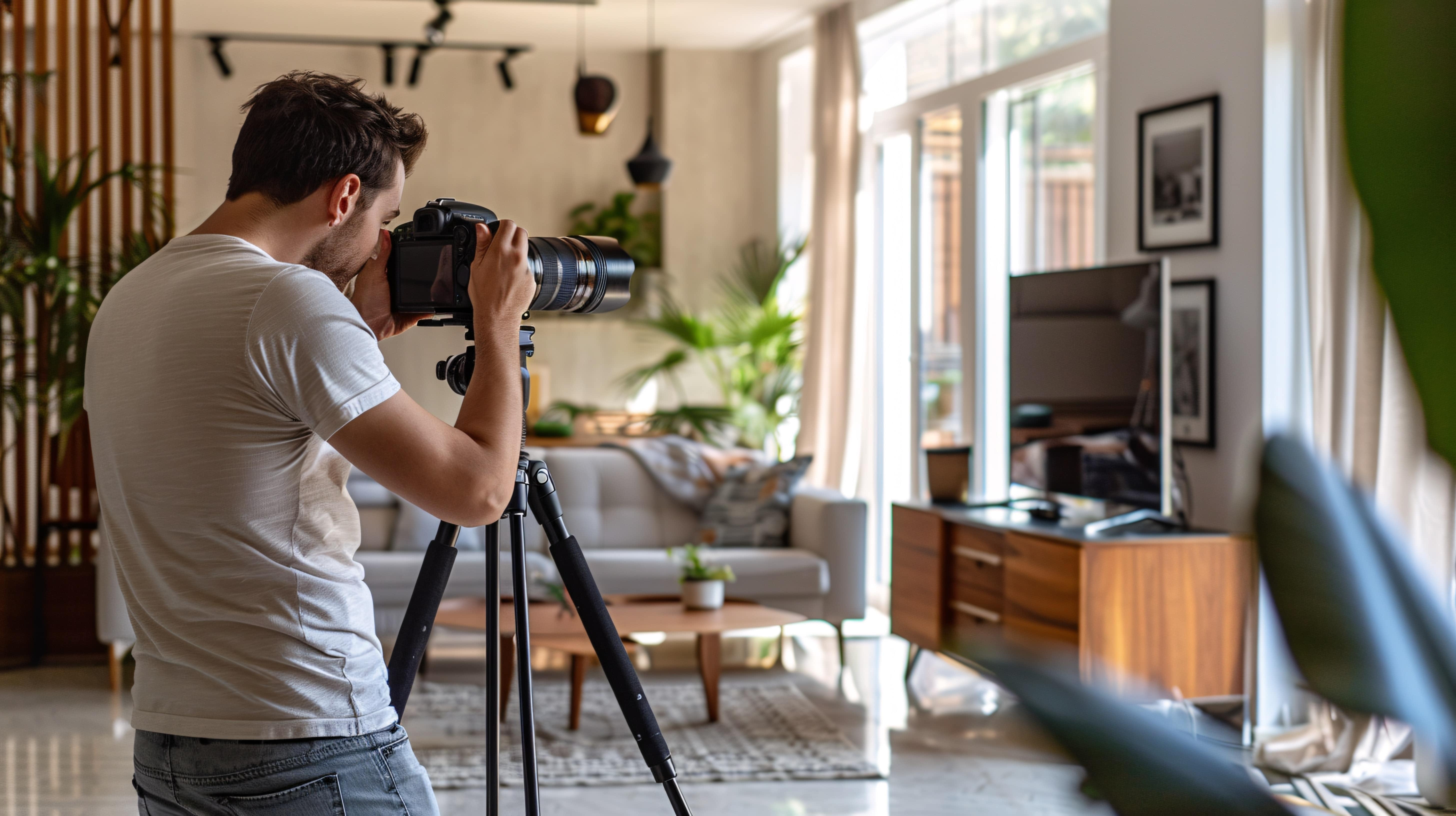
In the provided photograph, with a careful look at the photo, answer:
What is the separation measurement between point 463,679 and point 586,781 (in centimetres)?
121

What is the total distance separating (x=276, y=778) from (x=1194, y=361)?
10.5 ft

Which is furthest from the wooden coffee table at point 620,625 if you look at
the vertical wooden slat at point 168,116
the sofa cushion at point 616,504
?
the vertical wooden slat at point 168,116

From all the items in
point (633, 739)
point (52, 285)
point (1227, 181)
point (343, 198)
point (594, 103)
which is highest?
point (594, 103)

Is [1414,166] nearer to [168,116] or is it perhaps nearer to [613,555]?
[613,555]

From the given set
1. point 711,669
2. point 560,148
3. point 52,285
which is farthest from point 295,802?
point 560,148

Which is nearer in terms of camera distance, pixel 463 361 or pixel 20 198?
pixel 463 361

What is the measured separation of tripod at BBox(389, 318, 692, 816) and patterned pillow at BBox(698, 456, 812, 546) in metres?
3.20

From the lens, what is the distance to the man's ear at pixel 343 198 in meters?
1.12

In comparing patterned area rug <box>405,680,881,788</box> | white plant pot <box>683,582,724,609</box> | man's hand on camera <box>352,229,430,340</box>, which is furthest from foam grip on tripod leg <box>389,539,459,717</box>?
white plant pot <box>683,582,724,609</box>

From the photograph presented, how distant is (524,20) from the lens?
699 cm

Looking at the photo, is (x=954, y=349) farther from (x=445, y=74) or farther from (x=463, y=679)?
(x=445, y=74)

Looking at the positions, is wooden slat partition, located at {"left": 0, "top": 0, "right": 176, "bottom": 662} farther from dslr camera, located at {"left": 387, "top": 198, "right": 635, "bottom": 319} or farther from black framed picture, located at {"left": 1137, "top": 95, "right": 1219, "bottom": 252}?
dslr camera, located at {"left": 387, "top": 198, "right": 635, "bottom": 319}

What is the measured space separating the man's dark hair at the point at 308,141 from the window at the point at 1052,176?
12.1ft

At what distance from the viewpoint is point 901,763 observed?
3398 mm
